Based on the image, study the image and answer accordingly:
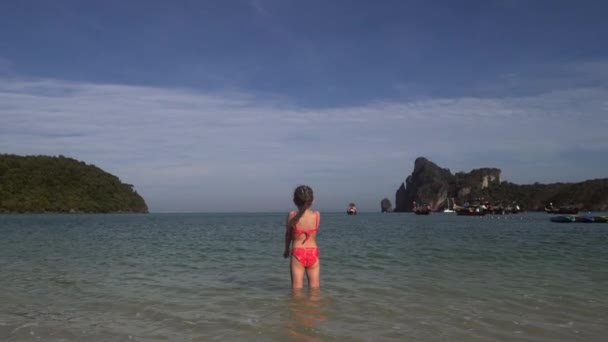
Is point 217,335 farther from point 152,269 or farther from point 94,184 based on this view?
point 94,184

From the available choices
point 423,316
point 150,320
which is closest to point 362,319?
point 423,316

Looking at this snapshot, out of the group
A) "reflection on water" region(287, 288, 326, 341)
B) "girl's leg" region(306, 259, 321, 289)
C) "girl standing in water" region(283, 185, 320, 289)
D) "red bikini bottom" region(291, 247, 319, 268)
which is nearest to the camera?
"reflection on water" region(287, 288, 326, 341)

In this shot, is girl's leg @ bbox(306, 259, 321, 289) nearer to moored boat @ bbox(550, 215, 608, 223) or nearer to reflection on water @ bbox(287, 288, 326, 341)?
reflection on water @ bbox(287, 288, 326, 341)

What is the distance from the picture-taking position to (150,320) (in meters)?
8.02

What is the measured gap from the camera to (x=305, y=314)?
8.36 metres

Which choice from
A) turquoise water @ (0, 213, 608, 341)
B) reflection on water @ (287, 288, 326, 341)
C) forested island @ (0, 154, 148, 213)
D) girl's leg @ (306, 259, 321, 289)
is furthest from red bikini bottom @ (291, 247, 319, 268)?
forested island @ (0, 154, 148, 213)

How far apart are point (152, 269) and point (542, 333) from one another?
451 inches

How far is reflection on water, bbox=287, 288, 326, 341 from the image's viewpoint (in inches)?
282

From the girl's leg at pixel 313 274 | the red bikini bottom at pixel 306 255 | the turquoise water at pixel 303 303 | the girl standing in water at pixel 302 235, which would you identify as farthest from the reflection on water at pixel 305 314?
the red bikini bottom at pixel 306 255

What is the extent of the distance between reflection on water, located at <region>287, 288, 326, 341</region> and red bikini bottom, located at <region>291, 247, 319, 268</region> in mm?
639

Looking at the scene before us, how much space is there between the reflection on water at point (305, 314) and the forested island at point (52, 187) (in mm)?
161019

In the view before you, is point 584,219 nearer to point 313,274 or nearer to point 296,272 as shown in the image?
point 313,274

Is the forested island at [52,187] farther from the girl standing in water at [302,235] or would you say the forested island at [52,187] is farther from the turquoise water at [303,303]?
the girl standing in water at [302,235]

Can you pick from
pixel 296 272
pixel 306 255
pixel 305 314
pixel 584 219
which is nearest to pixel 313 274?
pixel 296 272
